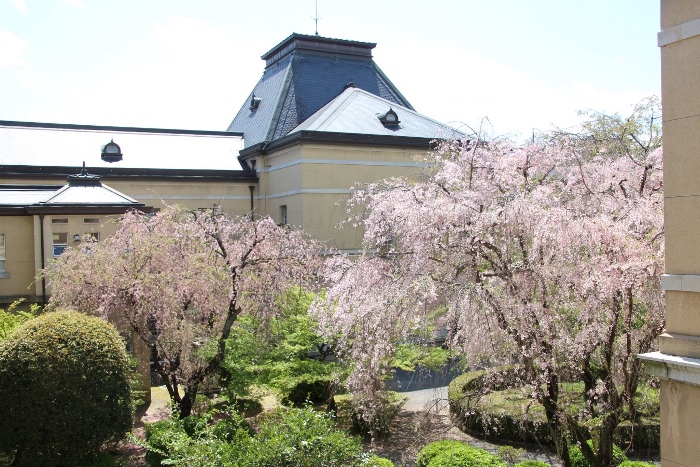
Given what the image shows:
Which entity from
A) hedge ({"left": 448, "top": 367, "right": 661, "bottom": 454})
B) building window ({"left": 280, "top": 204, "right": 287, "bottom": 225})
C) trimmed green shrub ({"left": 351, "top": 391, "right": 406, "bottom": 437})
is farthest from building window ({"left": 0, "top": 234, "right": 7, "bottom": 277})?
hedge ({"left": 448, "top": 367, "right": 661, "bottom": 454})

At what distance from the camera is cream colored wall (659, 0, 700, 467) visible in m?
4.99

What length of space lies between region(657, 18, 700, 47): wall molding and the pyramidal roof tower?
79.3 feet

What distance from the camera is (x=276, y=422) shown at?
28.9ft

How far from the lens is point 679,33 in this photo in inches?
199

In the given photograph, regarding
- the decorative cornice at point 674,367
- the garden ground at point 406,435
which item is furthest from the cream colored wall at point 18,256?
the decorative cornice at point 674,367

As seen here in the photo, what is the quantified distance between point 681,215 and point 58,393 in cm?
967

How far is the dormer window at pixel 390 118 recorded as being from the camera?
2758 centimetres

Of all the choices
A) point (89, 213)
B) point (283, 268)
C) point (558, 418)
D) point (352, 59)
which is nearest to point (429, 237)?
point (558, 418)

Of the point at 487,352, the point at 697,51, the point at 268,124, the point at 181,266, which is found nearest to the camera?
the point at 697,51

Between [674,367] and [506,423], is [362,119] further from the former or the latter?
[674,367]

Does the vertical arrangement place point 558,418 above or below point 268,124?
below

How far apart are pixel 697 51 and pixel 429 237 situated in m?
4.38

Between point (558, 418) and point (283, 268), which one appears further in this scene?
point (283, 268)

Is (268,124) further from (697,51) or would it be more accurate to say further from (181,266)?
(697,51)
